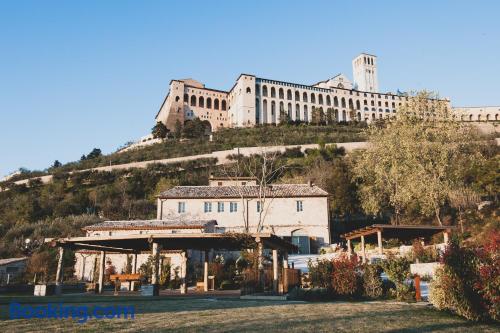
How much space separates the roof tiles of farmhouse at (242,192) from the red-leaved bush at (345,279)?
2187cm

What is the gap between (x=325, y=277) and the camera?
1471 centimetres

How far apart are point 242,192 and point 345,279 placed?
23352mm

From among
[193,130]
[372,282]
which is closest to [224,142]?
[193,130]

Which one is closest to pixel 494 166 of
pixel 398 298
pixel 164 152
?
pixel 398 298

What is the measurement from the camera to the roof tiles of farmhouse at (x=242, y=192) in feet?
119

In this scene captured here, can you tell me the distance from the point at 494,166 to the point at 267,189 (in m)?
19.2

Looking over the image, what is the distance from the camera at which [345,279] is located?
14.2 metres

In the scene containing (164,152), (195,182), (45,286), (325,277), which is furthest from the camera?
(164,152)

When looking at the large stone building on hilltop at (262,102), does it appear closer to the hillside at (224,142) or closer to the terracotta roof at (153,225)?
the hillside at (224,142)

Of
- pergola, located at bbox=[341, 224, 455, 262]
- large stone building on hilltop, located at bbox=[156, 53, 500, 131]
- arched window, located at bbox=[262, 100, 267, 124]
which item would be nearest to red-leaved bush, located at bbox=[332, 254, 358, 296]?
pergola, located at bbox=[341, 224, 455, 262]

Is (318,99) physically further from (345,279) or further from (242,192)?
(345,279)

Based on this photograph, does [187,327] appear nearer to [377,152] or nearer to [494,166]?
[377,152]
